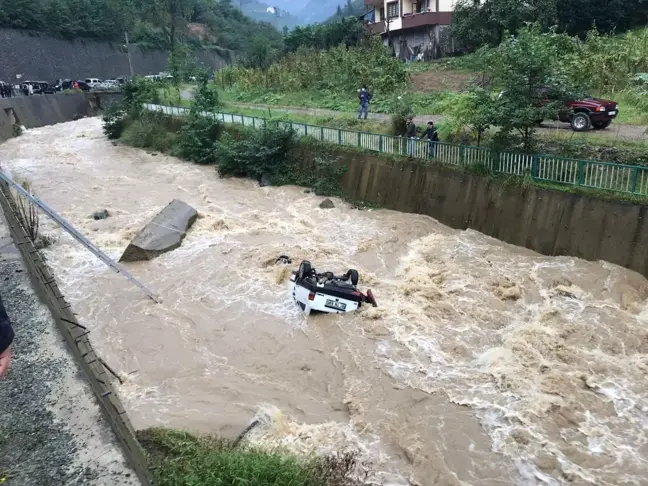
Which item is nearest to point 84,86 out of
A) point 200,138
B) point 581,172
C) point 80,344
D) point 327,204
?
point 200,138

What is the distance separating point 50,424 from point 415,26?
4238 centimetres

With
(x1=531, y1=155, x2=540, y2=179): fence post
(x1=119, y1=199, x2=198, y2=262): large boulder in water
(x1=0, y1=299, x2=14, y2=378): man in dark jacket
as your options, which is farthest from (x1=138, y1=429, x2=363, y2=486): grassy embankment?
(x1=531, y1=155, x2=540, y2=179): fence post

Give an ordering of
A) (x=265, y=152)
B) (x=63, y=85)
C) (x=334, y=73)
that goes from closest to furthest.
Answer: (x=265, y=152) < (x=334, y=73) < (x=63, y=85)

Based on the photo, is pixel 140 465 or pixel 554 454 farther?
pixel 554 454

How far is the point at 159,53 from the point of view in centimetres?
7331

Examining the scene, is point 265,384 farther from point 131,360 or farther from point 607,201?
point 607,201

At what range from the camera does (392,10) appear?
44.7 m

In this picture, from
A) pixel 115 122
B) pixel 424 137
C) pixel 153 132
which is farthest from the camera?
pixel 115 122

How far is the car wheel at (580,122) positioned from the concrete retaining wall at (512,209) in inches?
191

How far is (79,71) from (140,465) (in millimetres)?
65959

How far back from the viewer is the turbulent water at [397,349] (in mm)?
7684

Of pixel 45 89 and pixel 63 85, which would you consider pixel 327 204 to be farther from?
pixel 63 85

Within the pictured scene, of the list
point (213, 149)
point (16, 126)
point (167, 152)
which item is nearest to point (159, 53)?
point (16, 126)

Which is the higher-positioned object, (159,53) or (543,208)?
(159,53)
